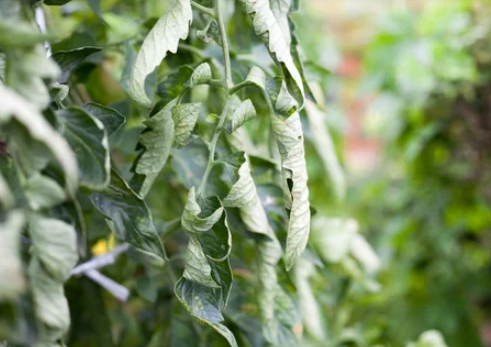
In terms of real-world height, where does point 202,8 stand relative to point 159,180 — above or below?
above

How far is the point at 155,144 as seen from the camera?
0.44m

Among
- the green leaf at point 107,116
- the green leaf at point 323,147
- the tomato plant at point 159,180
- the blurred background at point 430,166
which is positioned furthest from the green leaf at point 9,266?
the blurred background at point 430,166

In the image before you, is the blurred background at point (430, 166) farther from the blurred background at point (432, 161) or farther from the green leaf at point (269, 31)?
the green leaf at point (269, 31)

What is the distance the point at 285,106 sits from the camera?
1.30ft

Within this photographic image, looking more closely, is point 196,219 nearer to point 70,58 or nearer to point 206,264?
point 206,264

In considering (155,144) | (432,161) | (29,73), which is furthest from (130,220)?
(432,161)

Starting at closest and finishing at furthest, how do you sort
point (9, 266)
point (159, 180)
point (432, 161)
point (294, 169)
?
point (9, 266)
point (294, 169)
point (159, 180)
point (432, 161)

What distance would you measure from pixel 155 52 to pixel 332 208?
3.88 ft

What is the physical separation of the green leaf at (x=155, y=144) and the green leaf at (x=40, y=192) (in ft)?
0.45

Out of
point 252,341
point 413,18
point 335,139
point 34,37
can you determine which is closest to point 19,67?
point 34,37

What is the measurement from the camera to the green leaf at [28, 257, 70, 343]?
0.31 m

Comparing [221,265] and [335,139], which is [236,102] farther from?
[335,139]

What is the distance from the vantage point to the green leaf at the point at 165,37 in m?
0.41

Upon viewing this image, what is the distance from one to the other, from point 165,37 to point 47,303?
19 cm
